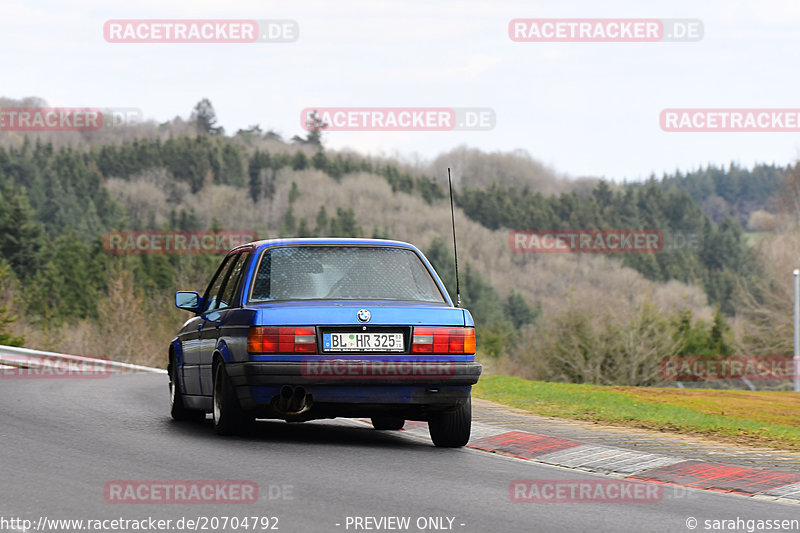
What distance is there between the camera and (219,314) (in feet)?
34.5

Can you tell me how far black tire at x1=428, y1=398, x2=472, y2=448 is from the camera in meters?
10.2

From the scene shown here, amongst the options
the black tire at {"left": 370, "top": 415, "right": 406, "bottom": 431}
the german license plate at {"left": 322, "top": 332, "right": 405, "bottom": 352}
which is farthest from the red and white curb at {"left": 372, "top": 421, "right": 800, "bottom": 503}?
the german license plate at {"left": 322, "top": 332, "right": 405, "bottom": 352}

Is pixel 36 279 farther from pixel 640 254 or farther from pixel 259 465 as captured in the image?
pixel 259 465

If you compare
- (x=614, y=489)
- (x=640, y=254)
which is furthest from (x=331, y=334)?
(x=640, y=254)

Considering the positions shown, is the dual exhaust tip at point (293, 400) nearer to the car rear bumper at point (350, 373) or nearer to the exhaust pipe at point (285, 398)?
the exhaust pipe at point (285, 398)

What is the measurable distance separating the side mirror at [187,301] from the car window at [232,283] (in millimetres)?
619

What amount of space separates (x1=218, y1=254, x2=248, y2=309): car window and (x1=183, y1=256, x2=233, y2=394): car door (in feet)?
0.46

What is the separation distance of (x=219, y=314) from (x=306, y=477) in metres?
2.81

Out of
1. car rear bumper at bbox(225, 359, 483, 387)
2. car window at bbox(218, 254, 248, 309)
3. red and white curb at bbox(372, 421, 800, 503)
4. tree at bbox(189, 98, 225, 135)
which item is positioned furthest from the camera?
tree at bbox(189, 98, 225, 135)

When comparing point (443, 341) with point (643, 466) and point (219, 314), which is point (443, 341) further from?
point (219, 314)

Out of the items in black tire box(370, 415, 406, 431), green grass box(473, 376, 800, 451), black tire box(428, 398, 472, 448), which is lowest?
green grass box(473, 376, 800, 451)

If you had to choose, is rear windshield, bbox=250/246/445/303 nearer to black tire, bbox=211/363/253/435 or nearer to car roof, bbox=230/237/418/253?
car roof, bbox=230/237/418/253

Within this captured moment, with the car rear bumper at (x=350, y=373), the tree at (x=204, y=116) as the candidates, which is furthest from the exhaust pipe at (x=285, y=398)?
the tree at (x=204, y=116)

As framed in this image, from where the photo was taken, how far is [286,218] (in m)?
→ 151
